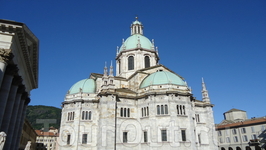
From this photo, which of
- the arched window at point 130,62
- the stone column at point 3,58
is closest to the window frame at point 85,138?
the arched window at point 130,62

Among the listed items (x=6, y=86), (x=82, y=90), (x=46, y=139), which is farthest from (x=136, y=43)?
(x=46, y=139)

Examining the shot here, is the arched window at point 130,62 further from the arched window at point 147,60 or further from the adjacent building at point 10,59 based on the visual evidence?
the adjacent building at point 10,59

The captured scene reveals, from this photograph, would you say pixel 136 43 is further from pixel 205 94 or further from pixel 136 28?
pixel 205 94

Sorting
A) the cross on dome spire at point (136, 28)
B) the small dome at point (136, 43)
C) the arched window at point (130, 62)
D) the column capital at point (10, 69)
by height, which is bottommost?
the column capital at point (10, 69)

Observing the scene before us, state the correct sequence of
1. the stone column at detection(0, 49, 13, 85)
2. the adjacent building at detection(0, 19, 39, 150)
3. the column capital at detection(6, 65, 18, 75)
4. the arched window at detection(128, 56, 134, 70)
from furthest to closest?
the arched window at detection(128, 56, 134, 70) < the column capital at detection(6, 65, 18, 75) < the adjacent building at detection(0, 19, 39, 150) < the stone column at detection(0, 49, 13, 85)

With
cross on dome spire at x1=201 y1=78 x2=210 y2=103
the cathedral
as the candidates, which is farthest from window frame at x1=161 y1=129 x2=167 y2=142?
cross on dome spire at x1=201 y1=78 x2=210 y2=103

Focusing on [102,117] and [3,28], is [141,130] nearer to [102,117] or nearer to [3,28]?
[102,117]

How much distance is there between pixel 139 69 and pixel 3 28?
29.6 metres

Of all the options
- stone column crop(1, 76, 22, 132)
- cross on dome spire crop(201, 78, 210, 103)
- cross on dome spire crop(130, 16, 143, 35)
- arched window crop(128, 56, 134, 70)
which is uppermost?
cross on dome spire crop(130, 16, 143, 35)

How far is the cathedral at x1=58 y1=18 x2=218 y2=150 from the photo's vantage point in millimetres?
30500

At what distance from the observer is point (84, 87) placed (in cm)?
3738

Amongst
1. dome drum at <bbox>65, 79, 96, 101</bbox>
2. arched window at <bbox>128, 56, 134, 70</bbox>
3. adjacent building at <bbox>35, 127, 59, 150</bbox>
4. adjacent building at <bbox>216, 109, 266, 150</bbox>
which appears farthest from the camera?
adjacent building at <bbox>35, 127, 59, 150</bbox>

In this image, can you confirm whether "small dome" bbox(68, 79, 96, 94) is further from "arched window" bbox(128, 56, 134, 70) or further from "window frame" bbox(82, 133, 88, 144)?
"arched window" bbox(128, 56, 134, 70)

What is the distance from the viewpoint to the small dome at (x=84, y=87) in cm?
3697
